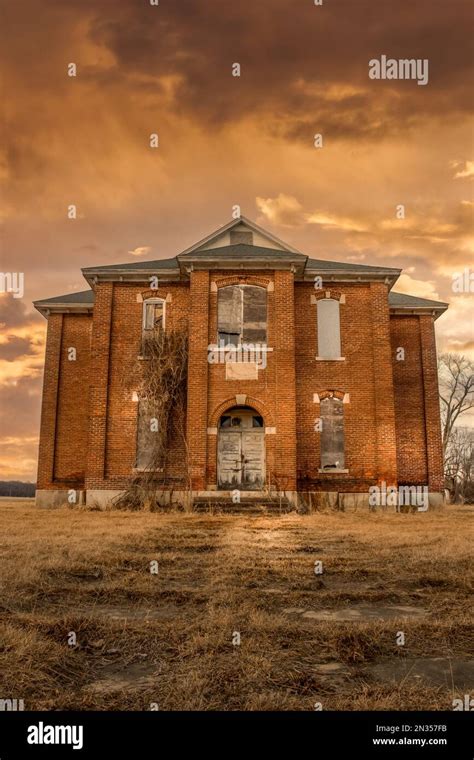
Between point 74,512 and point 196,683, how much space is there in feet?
52.2

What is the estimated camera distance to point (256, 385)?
2058 centimetres

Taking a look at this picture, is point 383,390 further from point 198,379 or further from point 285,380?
point 198,379

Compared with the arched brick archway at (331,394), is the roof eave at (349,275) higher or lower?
higher

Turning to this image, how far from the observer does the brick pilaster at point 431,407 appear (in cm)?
2289

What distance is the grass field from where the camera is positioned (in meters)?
3.75

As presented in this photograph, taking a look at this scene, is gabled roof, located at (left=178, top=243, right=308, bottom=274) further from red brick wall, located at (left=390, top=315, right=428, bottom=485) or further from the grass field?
the grass field

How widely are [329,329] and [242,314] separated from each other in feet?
10.8

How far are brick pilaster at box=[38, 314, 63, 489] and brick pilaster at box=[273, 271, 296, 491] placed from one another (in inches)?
354

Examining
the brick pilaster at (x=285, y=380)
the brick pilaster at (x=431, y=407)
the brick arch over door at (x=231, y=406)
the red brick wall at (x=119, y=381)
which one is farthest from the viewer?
the brick pilaster at (x=431, y=407)

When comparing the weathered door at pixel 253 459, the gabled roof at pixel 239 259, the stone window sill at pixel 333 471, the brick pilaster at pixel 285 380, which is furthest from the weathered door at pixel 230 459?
the gabled roof at pixel 239 259

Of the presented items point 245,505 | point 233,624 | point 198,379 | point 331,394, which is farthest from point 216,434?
point 233,624

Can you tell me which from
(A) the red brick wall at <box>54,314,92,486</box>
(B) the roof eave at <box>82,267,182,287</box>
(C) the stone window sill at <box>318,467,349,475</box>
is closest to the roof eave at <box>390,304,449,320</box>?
(C) the stone window sill at <box>318,467,349,475</box>

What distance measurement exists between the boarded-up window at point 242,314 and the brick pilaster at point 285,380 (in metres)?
0.50

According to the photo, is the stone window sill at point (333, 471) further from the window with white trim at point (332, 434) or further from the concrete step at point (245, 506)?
the concrete step at point (245, 506)
